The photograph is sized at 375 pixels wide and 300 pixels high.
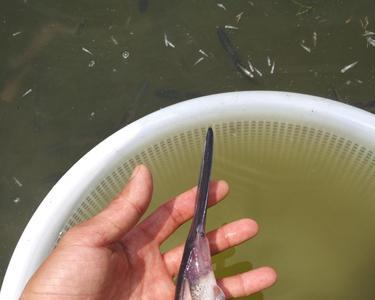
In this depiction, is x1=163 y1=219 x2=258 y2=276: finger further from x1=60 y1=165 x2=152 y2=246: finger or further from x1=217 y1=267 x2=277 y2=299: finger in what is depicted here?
x1=60 y1=165 x2=152 y2=246: finger

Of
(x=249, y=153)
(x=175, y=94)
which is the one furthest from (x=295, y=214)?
(x=175, y=94)

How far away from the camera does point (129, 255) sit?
1147 mm

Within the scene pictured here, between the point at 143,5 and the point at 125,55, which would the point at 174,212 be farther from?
the point at 143,5

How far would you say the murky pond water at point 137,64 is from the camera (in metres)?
1.65

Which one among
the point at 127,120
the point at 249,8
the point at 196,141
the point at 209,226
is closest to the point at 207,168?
the point at 196,141

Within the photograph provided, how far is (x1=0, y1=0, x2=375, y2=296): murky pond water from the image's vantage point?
Result: 1652 millimetres

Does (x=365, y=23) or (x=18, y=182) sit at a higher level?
(x=365, y=23)

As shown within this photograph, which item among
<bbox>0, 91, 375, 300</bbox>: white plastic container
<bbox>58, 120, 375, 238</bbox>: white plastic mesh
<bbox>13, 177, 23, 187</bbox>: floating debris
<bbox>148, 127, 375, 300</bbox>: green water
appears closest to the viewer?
<bbox>0, 91, 375, 300</bbox>: white plastic container

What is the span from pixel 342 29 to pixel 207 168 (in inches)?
38.3

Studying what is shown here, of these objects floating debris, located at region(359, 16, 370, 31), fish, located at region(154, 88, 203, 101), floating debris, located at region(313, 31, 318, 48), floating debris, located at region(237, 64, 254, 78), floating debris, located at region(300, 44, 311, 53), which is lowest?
fish, located at region(154, 88, 203, 101)

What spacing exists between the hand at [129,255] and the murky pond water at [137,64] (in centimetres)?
58

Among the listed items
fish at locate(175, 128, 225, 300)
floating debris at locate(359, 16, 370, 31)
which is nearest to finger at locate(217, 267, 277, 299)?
fish at locate(175, 128, 225, 300)

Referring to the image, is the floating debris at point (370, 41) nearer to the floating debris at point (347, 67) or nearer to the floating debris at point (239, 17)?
the floating debris at point (347, 67)

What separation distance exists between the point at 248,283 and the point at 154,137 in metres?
0.41
